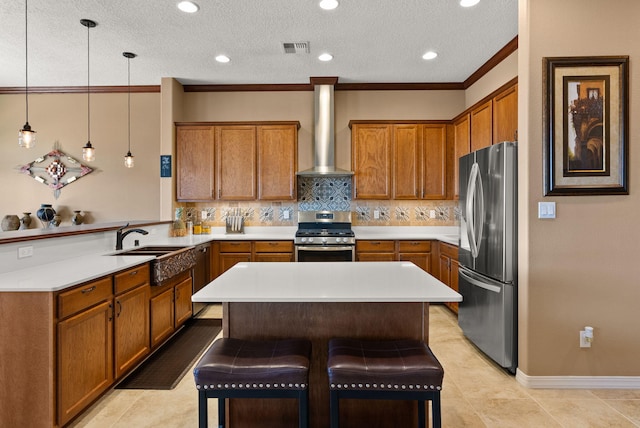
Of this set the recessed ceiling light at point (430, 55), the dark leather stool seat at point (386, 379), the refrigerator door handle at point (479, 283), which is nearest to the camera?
the dark leather stool seat at point (386, 379)

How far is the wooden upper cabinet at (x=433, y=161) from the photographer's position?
16.0 ft

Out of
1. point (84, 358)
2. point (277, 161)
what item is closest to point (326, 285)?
point (84, 358)

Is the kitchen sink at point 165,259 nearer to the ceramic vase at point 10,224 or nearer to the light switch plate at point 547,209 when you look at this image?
the ceramic vase at point 10,224

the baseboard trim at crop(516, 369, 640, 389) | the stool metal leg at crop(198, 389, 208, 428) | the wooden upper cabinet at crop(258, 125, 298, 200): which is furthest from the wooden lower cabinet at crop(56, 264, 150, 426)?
the baseboard trim at crop(516, 369, 640, 389)

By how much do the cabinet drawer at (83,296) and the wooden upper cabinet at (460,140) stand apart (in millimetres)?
3689

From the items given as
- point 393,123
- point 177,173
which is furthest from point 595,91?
point 177,173

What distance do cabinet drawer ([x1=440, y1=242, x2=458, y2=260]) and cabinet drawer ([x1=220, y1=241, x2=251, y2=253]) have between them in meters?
2.38

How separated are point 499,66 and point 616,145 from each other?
2.01m

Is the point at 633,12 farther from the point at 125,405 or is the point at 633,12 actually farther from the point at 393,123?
the point at 125,405

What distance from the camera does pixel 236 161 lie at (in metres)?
4.89

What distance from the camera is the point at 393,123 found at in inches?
192

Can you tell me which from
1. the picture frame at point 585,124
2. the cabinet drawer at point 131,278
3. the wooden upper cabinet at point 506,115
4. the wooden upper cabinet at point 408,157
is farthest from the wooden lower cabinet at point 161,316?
the wooden upper cabinet at point 506,115

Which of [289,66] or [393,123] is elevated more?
[289,66]

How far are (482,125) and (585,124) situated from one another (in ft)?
4.78
